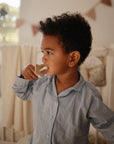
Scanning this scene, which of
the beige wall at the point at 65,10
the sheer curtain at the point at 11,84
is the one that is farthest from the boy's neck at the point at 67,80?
the beige wall at the point at 65,10

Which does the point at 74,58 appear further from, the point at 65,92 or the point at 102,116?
the point at 102,116

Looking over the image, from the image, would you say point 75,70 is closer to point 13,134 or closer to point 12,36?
point 13,134

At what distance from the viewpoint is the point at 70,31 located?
598 mm

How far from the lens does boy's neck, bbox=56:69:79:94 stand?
0.68 meters

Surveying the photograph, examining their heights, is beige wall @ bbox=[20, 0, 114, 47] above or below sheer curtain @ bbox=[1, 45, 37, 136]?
above

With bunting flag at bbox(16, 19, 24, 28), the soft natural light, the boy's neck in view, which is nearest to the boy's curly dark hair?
the boy's neck

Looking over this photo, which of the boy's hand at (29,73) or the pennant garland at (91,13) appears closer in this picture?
the boy's hand at (29,73)

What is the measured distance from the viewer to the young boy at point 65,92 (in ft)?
1.98

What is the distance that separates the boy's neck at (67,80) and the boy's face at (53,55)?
0.22 ft

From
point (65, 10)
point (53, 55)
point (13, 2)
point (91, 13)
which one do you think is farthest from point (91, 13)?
point (53, 55)

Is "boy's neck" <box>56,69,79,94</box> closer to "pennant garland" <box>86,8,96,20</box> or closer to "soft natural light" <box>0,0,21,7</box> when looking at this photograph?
"pennant garland" <box>86,8,96,20</box>

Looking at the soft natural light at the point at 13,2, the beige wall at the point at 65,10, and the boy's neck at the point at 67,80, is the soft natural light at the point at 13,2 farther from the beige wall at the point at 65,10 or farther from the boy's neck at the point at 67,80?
the boy's neck at the point at 67,80

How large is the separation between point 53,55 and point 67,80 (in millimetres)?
154

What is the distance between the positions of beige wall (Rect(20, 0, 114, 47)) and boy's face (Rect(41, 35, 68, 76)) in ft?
3.45
